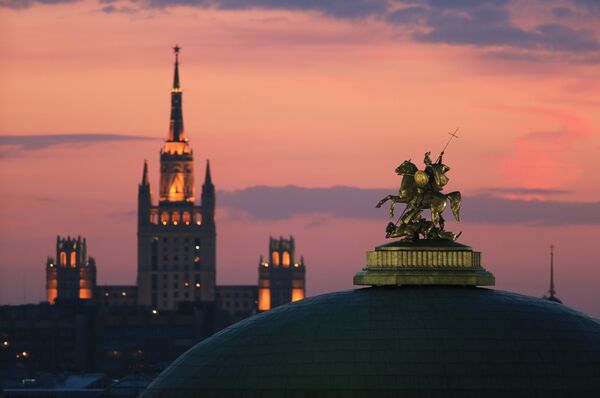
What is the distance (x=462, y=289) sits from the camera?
4422 inches

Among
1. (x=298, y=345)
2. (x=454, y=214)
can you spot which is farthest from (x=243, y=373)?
(x=454, y=214)

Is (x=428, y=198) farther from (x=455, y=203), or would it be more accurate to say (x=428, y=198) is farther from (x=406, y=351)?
(x=406, y=351)

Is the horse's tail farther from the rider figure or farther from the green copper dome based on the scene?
the green copper dome

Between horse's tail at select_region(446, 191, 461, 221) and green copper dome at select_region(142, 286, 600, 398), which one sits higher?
horse's tail at select_region(446, 191, 461, 221)

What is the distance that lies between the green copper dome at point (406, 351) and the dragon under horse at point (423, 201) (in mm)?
1902

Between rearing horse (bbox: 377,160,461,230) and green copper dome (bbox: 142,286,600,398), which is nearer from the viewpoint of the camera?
green copper dome (bbox: 142,286,600,398)

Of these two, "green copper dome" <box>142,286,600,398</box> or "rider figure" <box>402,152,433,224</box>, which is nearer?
"green copper dome" <box>142,286,600,398</box>

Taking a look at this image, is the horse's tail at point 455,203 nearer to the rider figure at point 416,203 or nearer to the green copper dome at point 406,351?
the rider figure at point 416,203

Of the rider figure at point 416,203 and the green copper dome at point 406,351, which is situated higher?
the rider figure at point 416,203

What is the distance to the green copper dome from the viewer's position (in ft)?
353

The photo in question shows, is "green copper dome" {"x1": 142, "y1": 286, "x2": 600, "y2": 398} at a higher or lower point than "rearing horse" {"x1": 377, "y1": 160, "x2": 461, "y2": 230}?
lower

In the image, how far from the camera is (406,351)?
356 ft

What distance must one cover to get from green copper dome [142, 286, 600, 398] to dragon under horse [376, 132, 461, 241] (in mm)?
1902

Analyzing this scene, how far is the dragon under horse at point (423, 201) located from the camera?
11188cm
